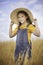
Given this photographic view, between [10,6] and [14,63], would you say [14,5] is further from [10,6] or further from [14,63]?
[14,63]

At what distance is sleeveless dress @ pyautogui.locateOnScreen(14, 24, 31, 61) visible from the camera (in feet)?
7.25

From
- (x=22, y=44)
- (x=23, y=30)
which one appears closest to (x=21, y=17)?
(x=23, y=30)

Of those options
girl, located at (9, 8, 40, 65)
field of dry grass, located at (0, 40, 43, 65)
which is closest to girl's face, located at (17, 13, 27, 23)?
girl, located at (9, 8, 40, 65)

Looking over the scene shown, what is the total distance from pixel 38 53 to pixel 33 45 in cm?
10

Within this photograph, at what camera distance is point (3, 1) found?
2.37 metres

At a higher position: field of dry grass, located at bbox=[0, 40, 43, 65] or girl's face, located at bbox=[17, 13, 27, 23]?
girl's face, located at bbox=[17, 13, 27, 23]

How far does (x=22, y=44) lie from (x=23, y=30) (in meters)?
0.15

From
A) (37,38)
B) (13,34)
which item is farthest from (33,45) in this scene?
(13,34)

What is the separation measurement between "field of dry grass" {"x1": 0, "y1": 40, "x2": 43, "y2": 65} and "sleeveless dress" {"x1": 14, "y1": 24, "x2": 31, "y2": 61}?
4 cm

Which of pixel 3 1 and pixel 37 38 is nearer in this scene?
pixel 37 38

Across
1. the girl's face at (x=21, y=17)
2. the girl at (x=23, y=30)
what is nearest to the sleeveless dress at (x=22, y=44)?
the girl at (x=23, y=30)

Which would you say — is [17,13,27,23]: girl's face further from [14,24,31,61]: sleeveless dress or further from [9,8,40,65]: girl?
[14,24,31,61]: sleeveless dress

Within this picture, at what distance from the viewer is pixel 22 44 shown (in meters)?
2.23

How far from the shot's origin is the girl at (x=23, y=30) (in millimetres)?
2215
